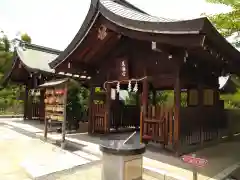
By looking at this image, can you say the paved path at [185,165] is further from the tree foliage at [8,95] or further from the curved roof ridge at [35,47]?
the tree foliage at [8,95]

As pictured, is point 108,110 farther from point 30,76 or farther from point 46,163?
point 30,76

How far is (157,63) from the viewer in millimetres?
7617

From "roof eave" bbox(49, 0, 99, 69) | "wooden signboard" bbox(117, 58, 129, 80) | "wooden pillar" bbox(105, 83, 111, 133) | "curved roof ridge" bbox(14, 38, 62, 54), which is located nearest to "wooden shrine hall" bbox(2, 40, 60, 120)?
"curved roof ridge" bbox(14, 38, 62, 54)

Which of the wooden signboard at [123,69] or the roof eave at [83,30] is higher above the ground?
the roof eave at [83,30]

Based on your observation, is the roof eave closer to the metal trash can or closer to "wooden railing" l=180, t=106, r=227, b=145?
"wooden railing" l=180, t=106, r=227, b=145

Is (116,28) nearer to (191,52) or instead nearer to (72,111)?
(191,52)

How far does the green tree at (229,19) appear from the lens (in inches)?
267

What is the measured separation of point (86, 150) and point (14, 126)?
8122 millimetres

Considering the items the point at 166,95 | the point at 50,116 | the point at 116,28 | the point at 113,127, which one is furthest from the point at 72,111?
the point at 166,95

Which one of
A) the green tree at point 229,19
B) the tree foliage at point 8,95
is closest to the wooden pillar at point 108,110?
the green tree at point 229,19

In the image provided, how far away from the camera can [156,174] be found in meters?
5.22

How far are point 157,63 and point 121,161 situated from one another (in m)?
4.56

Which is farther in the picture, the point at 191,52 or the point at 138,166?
the point at 191,52

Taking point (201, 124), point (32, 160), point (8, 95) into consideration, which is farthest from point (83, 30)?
point (8, 95)
